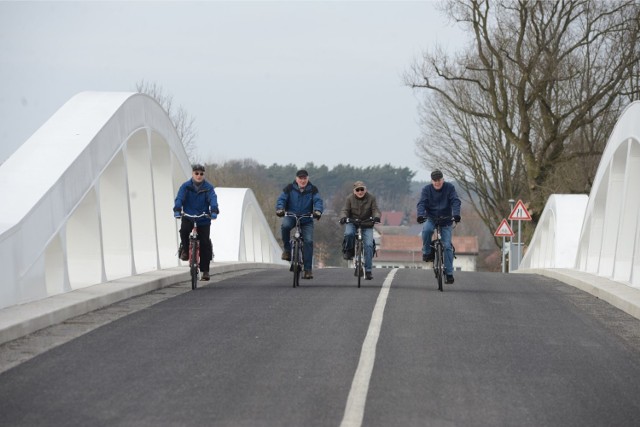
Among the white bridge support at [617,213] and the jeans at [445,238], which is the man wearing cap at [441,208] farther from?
the white bridge support at [617,213]

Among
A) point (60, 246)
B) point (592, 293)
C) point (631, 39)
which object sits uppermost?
point (631, 39)

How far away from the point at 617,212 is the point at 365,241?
5332mm

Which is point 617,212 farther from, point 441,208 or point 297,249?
point 297,249

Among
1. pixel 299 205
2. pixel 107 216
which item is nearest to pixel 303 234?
pixel 299 205

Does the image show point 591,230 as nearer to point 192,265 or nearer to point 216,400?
point 192,265

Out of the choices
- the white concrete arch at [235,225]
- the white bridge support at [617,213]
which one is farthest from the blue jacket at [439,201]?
the white concrete arch at [235,225]

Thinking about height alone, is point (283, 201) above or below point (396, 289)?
above

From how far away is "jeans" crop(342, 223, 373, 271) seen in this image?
16812 mm

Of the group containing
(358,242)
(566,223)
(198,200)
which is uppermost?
(198,200)

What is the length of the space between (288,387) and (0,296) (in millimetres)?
4637

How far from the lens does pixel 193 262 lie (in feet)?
53.3

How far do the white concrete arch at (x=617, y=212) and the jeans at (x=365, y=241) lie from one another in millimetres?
3813

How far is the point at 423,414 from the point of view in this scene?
22.6 feet

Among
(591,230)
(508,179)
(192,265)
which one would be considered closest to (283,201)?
(192,265)
